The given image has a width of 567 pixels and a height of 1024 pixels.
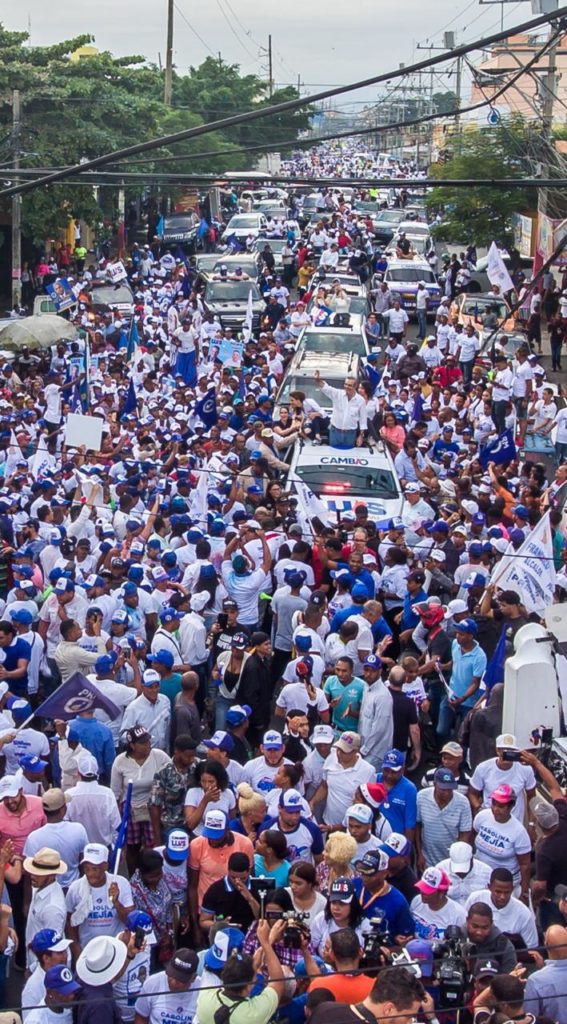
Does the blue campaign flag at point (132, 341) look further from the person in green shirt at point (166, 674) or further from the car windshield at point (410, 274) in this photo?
the person in green shirt at point (166, 674)

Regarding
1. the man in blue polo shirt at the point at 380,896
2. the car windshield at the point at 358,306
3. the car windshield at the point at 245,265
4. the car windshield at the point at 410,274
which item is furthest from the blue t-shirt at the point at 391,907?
the car windshield at the point at 245,265

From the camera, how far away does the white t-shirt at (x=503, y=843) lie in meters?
8.18

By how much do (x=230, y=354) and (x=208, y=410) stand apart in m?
4.08

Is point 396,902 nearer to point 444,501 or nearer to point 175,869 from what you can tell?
point 175,869

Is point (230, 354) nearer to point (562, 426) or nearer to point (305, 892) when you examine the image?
point (562, 426)

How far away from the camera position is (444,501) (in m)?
15.4

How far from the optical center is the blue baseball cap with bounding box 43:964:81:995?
667 centimetres

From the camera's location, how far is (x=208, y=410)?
747 inches

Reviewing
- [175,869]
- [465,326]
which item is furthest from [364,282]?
[175,869]

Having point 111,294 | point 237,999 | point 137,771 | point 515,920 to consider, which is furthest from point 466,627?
point 111,294

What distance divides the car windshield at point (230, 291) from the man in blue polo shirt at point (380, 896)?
80.8 ft

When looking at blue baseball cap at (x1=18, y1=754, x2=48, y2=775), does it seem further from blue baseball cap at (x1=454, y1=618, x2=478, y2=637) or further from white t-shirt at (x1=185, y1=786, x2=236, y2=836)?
blue baseball cap at (x1=454, y1=618, x2=478, y2=637)

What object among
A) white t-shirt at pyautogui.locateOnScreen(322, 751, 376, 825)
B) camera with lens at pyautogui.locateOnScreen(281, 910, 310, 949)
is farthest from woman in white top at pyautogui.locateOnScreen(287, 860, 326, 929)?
white t-shirt at pyautogui.locateOnScreen(322, 751, 376, 825)

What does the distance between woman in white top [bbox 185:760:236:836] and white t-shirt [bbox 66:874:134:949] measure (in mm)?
839
